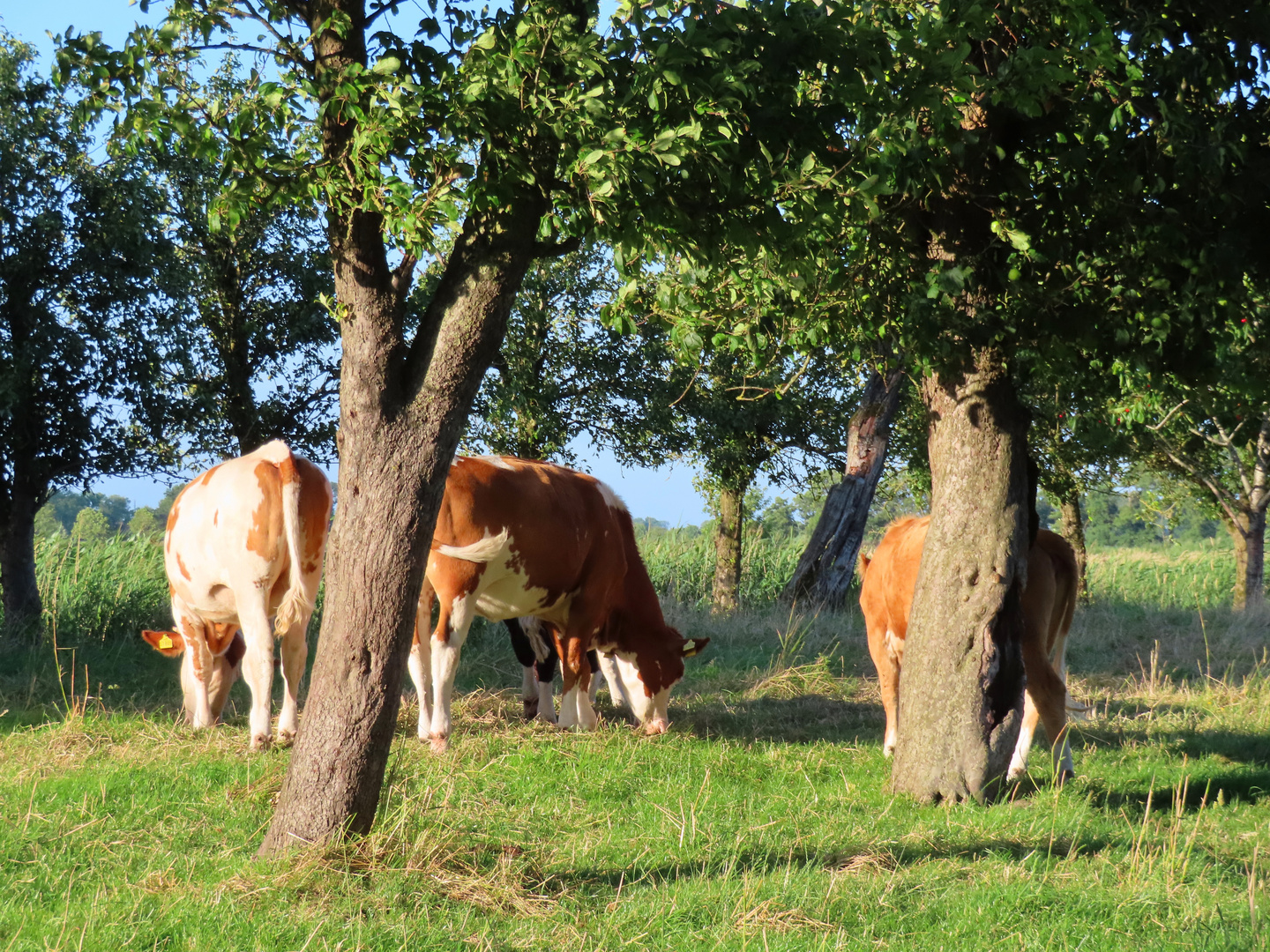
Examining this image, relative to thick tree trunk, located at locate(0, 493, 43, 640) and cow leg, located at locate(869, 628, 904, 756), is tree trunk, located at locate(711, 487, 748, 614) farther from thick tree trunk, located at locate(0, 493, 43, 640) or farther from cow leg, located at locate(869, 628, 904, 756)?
thick tree trunk, located at locate(0, 493, 43, 640)

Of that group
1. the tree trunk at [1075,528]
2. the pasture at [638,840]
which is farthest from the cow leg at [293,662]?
the tree trunk at [1075,528]

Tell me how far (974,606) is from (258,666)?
5063mm

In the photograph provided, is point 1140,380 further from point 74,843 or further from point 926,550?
point 74,843

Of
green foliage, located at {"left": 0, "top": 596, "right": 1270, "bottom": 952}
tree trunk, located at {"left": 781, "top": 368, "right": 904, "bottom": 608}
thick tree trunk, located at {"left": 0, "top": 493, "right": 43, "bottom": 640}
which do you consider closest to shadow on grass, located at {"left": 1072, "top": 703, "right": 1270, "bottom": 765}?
green foliage, located at {"left": 0, "top": 596, "right": 1270, "bottom": 952}

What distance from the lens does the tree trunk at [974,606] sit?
22.4 ft

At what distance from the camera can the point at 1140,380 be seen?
722 centimetres

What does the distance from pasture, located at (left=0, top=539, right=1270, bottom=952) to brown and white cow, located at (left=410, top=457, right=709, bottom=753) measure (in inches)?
18.0

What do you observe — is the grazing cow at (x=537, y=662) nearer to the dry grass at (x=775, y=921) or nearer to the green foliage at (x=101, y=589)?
the dry grass at (x=775, y=921)

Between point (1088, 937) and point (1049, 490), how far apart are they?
15.7m

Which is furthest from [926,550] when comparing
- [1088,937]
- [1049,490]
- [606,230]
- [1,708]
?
[1049,490]

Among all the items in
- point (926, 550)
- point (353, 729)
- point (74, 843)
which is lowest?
point (74, 843)

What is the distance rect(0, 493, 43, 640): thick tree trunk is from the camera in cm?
1270

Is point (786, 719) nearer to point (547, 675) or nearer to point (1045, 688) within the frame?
point (547, 675)

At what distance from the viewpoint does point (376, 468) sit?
5.19m
